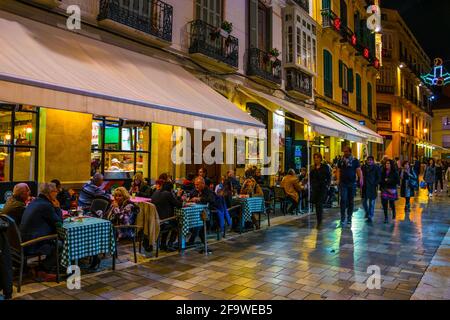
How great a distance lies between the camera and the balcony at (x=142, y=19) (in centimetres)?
850

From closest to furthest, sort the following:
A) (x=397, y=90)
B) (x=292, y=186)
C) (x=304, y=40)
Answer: (x=292, y=186) < (x=304, y=40) < (x=397, y=90)

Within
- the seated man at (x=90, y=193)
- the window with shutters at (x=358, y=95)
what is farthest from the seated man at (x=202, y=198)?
the window with shutters at (x=358, y=95)

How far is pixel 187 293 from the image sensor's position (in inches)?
179

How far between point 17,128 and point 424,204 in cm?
1327

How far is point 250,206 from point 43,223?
452 centimetres

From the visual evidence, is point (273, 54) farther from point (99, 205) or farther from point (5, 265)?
point (5, 265)

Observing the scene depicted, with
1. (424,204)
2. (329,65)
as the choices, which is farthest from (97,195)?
(329,65)

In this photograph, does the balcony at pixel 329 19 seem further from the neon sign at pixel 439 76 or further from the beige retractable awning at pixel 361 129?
the neon sign at pixel 439 76

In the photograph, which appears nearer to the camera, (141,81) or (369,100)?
(141,81)

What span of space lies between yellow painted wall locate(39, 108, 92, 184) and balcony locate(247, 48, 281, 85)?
6954 mm

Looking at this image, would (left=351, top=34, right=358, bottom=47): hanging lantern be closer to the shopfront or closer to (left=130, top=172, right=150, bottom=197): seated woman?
(left=130, top=172, right=150, bottom=197): seated woman

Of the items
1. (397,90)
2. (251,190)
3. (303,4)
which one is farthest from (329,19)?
(397,90)

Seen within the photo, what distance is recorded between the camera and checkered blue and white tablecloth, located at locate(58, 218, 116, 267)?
15.7ft

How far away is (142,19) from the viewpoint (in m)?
9.39
